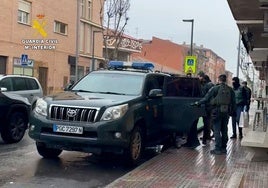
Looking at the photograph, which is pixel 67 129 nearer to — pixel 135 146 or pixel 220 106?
pixel 135 146

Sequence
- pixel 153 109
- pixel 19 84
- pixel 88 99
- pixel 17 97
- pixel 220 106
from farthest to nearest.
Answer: pixel 19 84
pixel 17 97
pixel 220 106
pixel 153 109
pixel 88 99

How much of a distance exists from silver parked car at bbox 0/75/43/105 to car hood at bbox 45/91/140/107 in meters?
3.02

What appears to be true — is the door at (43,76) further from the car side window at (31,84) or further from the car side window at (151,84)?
the car side window at (151,84)

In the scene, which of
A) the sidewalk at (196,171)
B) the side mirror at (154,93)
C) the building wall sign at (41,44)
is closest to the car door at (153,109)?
the side mirror at (154,93)

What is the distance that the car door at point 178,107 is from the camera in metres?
10.8

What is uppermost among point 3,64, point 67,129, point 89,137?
point 3,64

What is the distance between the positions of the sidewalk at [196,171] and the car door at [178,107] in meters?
0.60

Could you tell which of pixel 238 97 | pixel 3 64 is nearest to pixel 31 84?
pixel 238 97

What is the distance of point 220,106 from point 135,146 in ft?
8.02

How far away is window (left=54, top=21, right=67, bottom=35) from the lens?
36484 millimetres

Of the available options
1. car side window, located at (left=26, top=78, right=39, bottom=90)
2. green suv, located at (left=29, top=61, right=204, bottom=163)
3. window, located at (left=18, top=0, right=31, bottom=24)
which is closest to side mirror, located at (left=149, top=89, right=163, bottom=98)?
green suv, located at (left=29, top=61, right=204, bottom=163)

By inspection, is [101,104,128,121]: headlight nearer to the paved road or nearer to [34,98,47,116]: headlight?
the paved road

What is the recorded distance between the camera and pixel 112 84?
32.7 feet

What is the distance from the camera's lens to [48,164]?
9.08 metres
